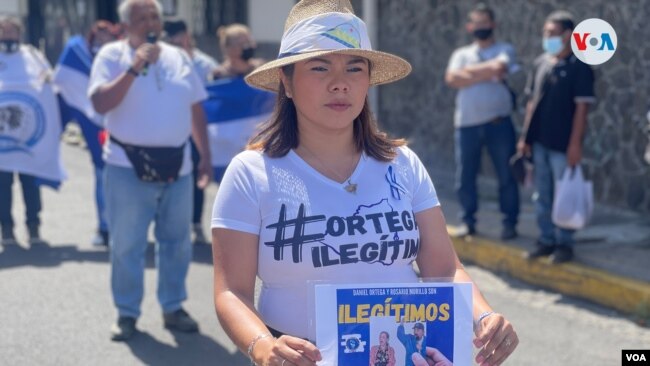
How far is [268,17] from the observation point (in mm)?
16141

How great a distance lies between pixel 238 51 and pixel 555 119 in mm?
2898

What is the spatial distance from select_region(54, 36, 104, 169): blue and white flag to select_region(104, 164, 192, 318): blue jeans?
2.81 metres

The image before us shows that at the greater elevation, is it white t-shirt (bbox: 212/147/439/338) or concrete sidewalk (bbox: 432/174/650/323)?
white t-shirt (bbox: 212/147/439/338)

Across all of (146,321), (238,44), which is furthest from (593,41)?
(238,44)

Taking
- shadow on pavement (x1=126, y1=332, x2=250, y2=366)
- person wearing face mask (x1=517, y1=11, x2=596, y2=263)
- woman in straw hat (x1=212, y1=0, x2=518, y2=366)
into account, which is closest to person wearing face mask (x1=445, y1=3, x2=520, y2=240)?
person wearing face mask (x1=517, y1=11, x2=596, y2=263)

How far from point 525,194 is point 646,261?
3.14 m

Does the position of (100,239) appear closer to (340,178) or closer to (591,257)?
(591,257)

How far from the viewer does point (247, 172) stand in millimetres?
2816

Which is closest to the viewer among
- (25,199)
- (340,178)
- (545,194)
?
(340,178)

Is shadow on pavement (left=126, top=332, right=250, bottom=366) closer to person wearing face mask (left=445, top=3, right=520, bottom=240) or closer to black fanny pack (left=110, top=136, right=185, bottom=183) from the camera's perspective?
black fanny pack (left=110, top=136, right=185, bottom=183)

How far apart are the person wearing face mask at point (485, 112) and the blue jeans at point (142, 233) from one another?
3.09 metres

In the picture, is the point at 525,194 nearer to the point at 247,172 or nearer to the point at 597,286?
the point at 597,286

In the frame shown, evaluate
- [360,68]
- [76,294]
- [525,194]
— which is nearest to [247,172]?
[360,68]

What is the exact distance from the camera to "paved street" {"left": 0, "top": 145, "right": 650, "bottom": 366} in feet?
19.1
